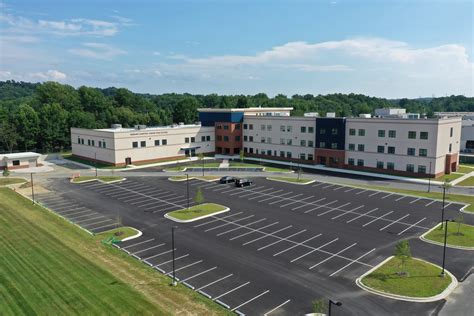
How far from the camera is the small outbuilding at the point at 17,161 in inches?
2948

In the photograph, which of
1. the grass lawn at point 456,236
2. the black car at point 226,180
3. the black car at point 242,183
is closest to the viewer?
the grass lawn at point 456,236

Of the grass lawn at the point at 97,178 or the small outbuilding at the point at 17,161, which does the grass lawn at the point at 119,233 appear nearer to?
the grass lawn at the point at 97,178

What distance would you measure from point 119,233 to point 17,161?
52.7 metres

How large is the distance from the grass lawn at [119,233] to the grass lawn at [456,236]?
29.3 metres

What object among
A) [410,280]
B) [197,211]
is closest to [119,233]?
[197,211]

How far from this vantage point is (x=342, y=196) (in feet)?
171

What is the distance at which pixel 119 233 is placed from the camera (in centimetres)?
3678

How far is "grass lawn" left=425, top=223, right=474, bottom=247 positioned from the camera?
111 feet

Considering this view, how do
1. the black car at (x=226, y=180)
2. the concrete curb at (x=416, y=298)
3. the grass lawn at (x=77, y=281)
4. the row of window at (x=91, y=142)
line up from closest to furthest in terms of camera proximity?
1. the grass lawn at (x=77, y=281)
2. the concrete curb at (x=416, y=298)
3. the black car at (x=226, y=180)
4. the row of window at (x=91, y=142)

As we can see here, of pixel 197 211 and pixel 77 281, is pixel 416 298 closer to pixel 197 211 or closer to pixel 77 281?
pixel 77 281

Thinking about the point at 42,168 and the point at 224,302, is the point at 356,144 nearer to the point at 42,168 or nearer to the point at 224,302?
the point at 224,302

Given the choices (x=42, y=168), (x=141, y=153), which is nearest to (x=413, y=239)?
(x=141, y=153)

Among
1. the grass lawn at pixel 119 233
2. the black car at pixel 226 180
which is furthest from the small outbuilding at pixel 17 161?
the grass lawn at pixel 119 233

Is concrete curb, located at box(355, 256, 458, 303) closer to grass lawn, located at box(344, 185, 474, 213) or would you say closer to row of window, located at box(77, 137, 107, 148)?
grass lawn, located at box(344, 185, 474, 213)
